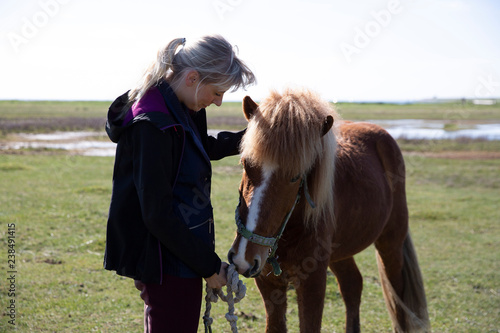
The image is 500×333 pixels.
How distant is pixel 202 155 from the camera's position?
1.72 m

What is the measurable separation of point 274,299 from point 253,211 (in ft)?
3.08

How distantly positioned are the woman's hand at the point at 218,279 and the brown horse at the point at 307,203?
0.36 feet

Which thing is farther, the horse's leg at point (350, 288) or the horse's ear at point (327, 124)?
the horse's leg at point (350, 288)

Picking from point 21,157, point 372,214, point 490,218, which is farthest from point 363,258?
point 21,157

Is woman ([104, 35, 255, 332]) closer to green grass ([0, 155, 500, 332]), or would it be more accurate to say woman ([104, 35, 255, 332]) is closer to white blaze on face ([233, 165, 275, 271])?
white blaze on face ([233, 165, 275, 271])

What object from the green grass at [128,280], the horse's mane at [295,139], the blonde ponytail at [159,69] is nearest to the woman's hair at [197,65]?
the blonde ponytail at [159,69]

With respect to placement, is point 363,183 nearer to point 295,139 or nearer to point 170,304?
point 295,139

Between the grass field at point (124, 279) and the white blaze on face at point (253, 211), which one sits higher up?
the white blaze on face at point (253, 211)

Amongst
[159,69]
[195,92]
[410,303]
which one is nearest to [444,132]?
[410,303]

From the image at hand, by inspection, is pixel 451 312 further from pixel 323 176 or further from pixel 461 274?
pixel 323 176

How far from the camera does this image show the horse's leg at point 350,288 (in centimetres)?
356

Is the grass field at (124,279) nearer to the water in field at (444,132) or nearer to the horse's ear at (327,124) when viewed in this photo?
the horse's ear at (327,124)

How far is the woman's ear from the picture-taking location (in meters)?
1.67

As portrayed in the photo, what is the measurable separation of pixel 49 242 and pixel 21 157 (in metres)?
9.25
